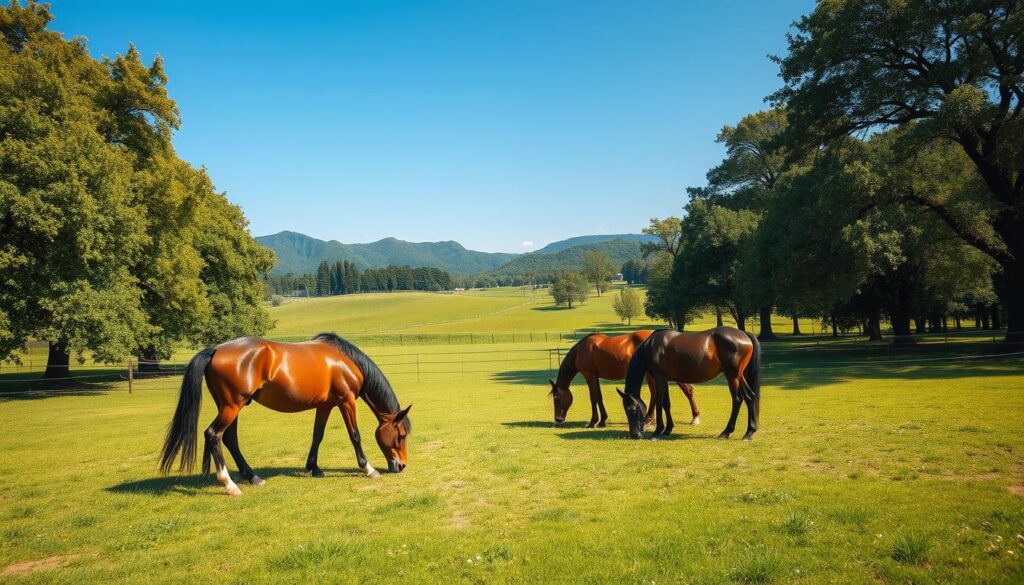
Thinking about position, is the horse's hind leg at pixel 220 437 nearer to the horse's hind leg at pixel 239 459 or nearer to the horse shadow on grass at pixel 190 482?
the horse's hind leg at pixel 239 459

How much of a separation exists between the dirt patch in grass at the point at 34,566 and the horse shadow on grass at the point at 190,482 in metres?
2.32

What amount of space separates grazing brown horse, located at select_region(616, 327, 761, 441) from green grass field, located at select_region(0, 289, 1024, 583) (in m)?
0.72

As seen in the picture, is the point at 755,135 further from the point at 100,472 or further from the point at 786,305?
the point at 100,472

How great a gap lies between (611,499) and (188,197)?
26.9 m

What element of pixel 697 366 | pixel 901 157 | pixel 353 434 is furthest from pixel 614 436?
pixel 901 157

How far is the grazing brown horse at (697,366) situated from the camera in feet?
35.9

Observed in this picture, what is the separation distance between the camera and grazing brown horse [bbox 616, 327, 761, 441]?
10953mm

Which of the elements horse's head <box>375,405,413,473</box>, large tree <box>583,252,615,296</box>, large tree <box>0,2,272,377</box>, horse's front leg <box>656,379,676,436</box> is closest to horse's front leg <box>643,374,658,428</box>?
horse's front leg <box>656,379,676,436</box>

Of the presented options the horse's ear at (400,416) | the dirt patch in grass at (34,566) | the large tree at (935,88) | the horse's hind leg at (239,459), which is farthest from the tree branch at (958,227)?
the dirt patch in grass at (34,566)

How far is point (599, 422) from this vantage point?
12.9 m

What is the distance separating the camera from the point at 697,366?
1103cm

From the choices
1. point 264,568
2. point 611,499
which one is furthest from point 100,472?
point 611,499

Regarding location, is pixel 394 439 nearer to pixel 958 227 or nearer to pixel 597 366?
pixel 597 366

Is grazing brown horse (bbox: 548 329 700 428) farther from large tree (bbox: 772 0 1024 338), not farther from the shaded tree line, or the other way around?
large tree (bbox: 772 0 1024 338)
